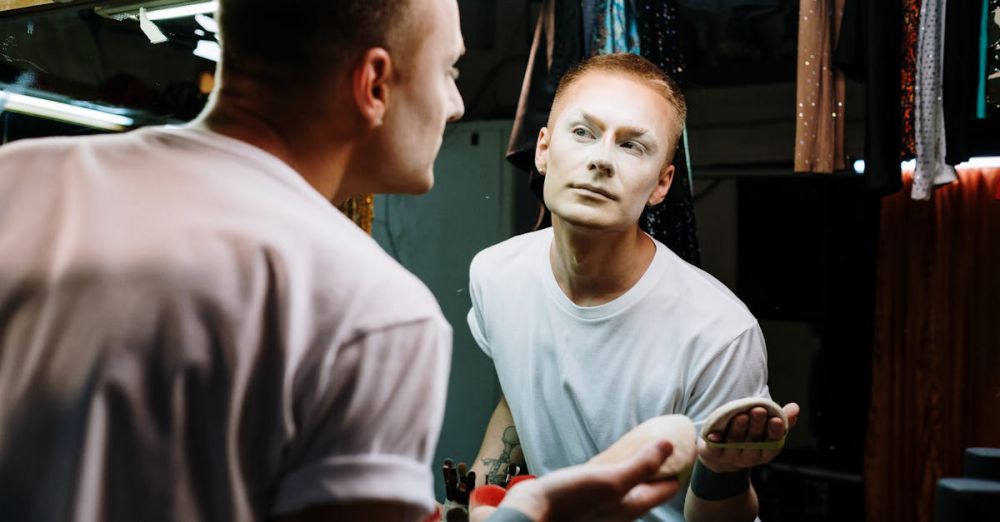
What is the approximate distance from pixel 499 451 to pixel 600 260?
473 millimetres

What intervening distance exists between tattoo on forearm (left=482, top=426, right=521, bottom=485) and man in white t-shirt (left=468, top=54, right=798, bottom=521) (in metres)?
0.06

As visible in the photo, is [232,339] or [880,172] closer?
[232,339]

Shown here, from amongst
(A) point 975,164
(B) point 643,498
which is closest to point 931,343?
(A) point 975,164

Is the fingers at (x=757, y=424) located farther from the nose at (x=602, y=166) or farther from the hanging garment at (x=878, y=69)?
the hanging garment at (x=878, y=69)

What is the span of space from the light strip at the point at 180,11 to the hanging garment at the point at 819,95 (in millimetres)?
1435

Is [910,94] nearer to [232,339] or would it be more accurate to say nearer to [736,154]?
[736,154]

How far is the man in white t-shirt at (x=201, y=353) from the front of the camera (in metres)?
0.63

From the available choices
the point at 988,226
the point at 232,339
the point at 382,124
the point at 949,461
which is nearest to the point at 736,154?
the point at 988,226

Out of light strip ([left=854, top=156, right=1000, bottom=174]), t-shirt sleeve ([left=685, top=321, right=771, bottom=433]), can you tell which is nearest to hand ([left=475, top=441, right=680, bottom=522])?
t-shirt sleeve ([left=685, top=321, right=771, bottom=433])

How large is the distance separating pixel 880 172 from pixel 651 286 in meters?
0.89

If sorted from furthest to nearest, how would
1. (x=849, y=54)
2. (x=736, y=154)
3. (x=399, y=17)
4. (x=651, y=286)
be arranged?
(x=736, y=154) → (x=849, y=54) → (x=651, y=286) → (x=399, y=17)

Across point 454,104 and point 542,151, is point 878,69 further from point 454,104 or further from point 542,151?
point 454,104

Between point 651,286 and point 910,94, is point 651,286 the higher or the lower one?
the lower one

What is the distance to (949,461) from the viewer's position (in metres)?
3.02
